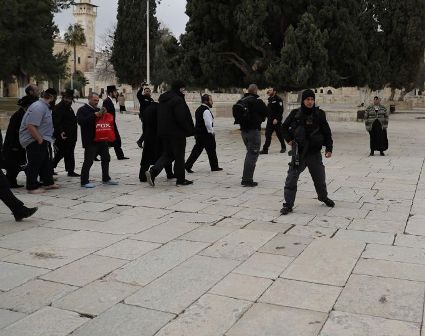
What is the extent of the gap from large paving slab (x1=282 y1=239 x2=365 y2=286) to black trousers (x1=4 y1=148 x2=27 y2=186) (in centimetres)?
548

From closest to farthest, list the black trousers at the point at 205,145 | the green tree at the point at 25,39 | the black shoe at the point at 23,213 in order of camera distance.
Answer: the black shoe at the point at 23,213 < the black trousers at the point at 205,145 < the green tree at the point at 25,39

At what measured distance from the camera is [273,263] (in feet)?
17.0

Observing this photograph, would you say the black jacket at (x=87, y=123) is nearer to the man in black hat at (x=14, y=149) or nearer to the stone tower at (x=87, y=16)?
the man in black hat at (x=14, y=149)

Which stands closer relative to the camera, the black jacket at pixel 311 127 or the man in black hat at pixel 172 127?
the black jacket at pixel 311 127

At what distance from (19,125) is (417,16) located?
101 ft

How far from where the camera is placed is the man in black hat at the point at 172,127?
9.09 m

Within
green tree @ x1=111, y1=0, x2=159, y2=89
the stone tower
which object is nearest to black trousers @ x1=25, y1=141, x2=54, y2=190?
green tree @ x1=111, y1=0, x2=159, y2=89

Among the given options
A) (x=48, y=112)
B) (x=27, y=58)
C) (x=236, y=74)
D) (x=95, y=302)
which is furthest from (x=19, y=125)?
(x=27, y=58)

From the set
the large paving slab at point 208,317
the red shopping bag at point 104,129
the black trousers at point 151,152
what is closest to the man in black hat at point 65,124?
the red shopping bag at point 104,129

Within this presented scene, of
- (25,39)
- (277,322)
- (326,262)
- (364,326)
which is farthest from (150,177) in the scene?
(25,39)

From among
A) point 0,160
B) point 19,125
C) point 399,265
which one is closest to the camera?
point 399,265

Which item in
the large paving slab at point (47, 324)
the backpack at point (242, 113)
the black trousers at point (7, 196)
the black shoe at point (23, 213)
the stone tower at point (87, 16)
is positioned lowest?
the large paving slab at point (47, 324)

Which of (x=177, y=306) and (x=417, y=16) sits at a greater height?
(x=417, y=16)

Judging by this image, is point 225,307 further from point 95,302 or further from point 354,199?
point 354,199
